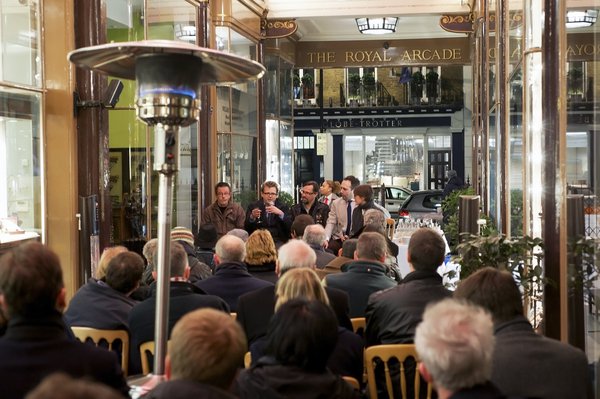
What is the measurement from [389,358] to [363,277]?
1.36 m

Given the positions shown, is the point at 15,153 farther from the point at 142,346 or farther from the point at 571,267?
the point at 571,267

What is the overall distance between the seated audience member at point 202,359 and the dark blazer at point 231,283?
3027 millimetres

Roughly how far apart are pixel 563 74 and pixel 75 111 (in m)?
4.88

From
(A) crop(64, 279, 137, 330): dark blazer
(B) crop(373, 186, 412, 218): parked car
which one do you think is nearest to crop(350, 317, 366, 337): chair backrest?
(A) crop(64, 279, 137, 330): dark blazer

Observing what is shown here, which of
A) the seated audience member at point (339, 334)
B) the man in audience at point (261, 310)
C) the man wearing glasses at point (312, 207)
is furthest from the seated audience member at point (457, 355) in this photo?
the man wearing glasses at point (312, 207)

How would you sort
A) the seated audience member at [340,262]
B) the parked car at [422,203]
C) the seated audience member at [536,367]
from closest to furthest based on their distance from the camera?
the seated audience member at [536,367]
the seated audience member at [340,262]
the parked car at [422,203]

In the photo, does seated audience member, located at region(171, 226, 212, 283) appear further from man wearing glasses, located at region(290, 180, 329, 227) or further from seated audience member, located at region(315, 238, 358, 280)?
man wearing glasses, located at region(290, 180, 329, 227)

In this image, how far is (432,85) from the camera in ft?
110

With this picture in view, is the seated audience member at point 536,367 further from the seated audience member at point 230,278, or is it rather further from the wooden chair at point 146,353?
the seated audience member at point 230,278

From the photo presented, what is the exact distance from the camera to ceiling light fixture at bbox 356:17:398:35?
51.5 feet

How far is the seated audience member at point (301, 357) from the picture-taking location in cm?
314

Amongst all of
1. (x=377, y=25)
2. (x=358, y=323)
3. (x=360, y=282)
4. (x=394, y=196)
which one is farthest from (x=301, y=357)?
(x=394, y=196)

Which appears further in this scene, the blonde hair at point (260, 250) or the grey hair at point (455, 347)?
the blonde hair at point (260, 250)

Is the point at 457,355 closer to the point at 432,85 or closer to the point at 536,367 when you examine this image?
the point at 536,367
